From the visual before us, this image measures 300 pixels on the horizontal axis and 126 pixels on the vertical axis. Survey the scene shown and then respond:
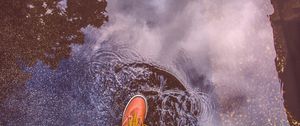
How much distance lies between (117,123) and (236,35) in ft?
5.19

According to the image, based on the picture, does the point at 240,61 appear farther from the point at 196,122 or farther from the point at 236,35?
the point at 196,122

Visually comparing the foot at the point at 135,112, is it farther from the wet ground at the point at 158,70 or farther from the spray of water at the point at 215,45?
the spray of water at the point at 215,45

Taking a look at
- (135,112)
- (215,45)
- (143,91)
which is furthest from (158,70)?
(215,45)

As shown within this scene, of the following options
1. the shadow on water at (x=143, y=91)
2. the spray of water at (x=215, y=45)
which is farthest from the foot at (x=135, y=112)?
the spray of water at (x=215, y=45)

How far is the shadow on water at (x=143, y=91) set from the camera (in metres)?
3.31

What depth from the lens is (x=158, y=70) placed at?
3.40 meters

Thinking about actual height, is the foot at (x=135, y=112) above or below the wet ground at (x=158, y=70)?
below

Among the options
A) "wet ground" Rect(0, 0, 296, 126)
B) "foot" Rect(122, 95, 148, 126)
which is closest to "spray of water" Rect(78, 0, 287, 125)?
"wet ground" Rect(0, 0, 296, 126)

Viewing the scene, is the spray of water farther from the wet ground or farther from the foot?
the foot

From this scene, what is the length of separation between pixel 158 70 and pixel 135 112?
0.50 metres

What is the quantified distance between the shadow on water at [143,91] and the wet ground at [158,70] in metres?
0.01

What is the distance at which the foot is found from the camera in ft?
10.7

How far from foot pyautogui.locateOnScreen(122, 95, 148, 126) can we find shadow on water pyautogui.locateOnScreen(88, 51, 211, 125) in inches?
2.8

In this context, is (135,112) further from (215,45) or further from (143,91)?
(215,45)
